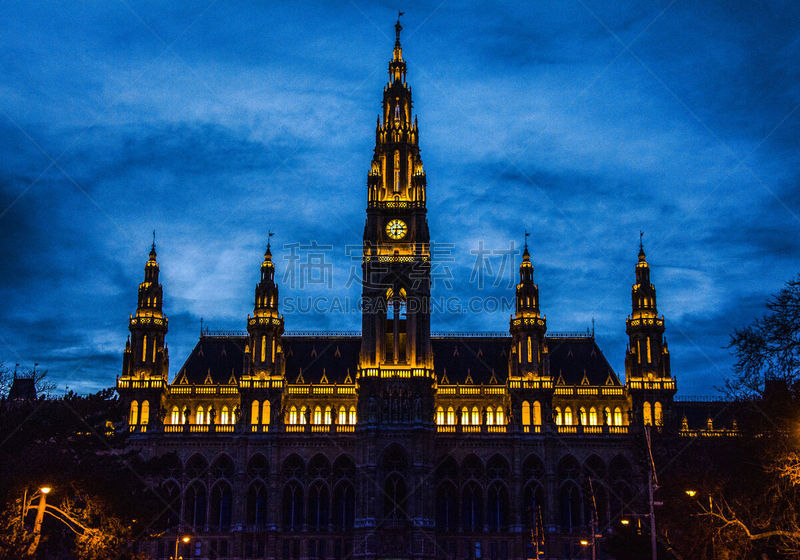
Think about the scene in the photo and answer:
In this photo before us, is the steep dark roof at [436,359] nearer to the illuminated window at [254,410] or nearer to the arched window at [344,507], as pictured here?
the illuminated window at [254,410]

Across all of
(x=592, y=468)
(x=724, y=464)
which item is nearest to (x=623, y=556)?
(x=724, y=464)

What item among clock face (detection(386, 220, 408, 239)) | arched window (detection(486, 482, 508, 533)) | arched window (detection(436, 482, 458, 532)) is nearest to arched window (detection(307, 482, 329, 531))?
arched window (detection(436, 482, 458, 532))

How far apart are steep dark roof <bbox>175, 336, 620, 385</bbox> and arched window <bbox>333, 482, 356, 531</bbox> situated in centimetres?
1457

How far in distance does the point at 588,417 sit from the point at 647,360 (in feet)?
33.1

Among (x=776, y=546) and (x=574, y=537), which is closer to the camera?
(x=776, y=546)

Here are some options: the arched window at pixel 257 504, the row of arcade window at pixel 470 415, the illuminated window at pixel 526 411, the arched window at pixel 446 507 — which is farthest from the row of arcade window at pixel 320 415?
the illuminated window at pixel 526 411

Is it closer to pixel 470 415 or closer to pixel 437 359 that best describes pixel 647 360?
pixel 470 415

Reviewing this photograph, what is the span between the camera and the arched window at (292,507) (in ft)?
374

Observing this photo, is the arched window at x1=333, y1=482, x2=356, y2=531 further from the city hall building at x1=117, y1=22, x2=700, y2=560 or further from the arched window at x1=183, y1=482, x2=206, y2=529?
the arched window at x1=183, y1=482, x2=206, y2=529

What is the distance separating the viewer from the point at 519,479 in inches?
4510

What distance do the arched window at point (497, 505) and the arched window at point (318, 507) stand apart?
62.7 feet

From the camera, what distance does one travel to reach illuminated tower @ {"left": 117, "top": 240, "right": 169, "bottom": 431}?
118625 mm

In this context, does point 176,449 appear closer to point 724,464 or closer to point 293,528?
point 293,528

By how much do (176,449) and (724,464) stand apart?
68070 mm
